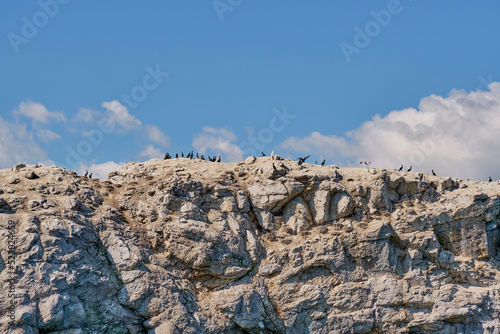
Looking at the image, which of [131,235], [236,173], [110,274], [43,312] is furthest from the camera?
[236,173]

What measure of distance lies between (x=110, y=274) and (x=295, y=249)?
44.2 ft

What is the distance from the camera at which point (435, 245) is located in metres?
48.6

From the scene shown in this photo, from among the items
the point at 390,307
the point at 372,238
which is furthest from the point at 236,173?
the point at 390,307

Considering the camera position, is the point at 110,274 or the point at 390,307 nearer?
the point at 110,274

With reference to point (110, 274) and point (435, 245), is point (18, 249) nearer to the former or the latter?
point (110, 274)

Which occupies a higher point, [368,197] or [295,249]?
[368,197]

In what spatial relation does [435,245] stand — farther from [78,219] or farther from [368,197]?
[78,219]

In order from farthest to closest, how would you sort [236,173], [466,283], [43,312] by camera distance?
1. [236,173]
2. [466,283]
3. [43,312]

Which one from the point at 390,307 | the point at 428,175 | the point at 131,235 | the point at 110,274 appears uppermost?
the point at 428,175

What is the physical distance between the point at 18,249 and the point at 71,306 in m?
5.00

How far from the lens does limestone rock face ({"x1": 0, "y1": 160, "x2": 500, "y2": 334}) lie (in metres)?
41.4

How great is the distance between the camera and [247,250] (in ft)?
155

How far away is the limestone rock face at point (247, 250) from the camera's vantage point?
4138 cm

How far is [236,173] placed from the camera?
51719 mm
